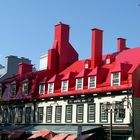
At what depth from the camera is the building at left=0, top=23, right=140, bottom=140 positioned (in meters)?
35.0

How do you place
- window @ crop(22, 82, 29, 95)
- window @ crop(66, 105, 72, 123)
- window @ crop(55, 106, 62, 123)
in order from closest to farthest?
window @ crop(66, 105, 72, 123)
window @ crop(55, 106, 62, 123)
window @ crop(22, 82, 29, 95)

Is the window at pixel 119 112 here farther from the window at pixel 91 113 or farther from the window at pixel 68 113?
the window at pixel 68 113

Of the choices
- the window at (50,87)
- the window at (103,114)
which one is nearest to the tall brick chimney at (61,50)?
the window at (50,87)

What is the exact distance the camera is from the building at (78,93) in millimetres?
34969

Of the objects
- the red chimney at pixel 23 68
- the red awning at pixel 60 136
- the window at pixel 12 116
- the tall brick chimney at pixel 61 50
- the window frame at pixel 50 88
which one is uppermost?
the tall brick chimney at pixel 61 50

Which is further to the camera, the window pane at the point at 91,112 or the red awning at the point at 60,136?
the window pane at the point at 91,112

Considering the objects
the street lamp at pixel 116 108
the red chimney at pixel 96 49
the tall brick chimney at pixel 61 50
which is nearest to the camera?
the street lamp at pixel 116 108

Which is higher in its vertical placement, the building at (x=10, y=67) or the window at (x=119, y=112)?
the building at (x=10, y=67)

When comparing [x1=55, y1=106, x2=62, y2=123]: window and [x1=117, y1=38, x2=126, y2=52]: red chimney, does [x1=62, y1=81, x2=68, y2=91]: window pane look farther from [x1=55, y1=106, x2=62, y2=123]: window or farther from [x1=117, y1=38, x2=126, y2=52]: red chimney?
[x1=117, y1=38, x2=126, y2=52]: red chimney

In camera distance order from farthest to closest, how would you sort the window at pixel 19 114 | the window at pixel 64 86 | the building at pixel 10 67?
the building at pixel 10 67 < the window at pixel 19 114 < the window at pixel 64 86

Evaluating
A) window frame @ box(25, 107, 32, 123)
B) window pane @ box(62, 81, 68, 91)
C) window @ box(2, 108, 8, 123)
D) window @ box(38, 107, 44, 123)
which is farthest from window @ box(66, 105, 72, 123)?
window @ box(2, 108, 8, 123)

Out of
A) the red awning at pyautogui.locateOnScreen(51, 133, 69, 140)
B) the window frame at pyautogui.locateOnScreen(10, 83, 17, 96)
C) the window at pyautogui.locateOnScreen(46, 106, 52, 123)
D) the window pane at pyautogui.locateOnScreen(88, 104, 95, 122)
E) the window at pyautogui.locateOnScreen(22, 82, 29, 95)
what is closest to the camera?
the red awning at pyautogui.locateOnScreen(51, 133, 69, 140)

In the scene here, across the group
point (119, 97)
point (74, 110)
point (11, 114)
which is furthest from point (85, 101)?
point (11, 114)

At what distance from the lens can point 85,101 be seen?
3912cm
